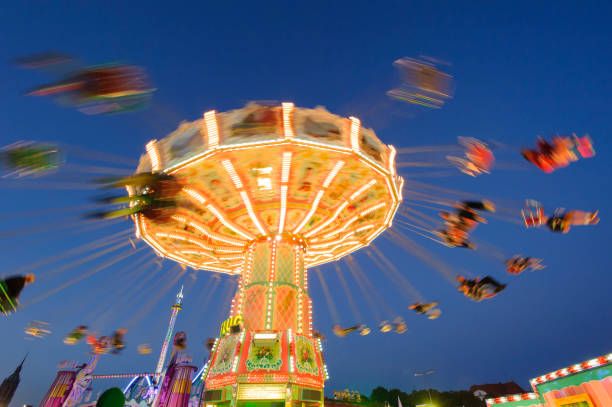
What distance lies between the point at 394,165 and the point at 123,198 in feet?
33.9

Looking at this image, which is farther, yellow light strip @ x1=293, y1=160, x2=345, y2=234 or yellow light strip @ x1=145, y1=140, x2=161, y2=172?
yellow light strip @ x1=293, y1=160, x2=345, y2=234

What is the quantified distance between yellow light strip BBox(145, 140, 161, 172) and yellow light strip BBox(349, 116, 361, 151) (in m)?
7.12

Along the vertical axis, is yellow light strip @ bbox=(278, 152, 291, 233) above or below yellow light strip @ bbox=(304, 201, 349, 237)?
below

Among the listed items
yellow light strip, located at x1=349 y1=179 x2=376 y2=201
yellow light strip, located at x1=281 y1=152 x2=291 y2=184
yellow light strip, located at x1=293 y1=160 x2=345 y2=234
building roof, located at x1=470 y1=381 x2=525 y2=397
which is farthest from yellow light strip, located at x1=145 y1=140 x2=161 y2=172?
building roof, located at x1=470 y1=381 x2=525 y2=397

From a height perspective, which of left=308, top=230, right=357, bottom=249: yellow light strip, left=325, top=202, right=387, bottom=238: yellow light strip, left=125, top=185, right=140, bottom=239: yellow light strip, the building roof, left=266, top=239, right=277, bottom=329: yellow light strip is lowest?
left=266, top=239, right=277, bottom=329: yellow light strip

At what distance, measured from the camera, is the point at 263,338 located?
12438 millimetres

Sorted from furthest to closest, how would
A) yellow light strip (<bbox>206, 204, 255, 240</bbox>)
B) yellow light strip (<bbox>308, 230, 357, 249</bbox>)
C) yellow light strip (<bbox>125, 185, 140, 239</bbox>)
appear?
yellow light strip (<bbox>308, 230, 357, 249</bbox>), yellow light strip (<bbox>206, 204, 255, 240</bbox>), yellow light strip (<bbox>125, 185, 140, 239</bbox>)

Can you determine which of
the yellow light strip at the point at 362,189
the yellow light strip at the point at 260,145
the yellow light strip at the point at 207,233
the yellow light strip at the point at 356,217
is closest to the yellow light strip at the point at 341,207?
the yellow light strip at the point at 362,189

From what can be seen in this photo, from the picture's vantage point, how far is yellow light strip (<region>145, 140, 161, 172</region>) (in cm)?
1185

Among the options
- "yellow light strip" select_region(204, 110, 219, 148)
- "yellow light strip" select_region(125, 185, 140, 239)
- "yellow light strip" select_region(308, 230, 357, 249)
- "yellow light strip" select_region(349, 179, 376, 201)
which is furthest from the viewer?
"yellow light strip" select_region(308, 230, 357, 249)

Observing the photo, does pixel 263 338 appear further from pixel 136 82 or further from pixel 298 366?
pixel 136 82

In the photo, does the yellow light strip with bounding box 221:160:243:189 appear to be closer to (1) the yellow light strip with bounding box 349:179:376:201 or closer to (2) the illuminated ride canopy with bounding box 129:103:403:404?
(2) the illuminated ride canopy with bounding box 129:103:403:404

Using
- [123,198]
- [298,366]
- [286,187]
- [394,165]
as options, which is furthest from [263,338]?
[394,165]

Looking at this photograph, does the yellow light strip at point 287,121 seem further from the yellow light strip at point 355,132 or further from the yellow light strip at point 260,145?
the yellow light strip at point 355,132
